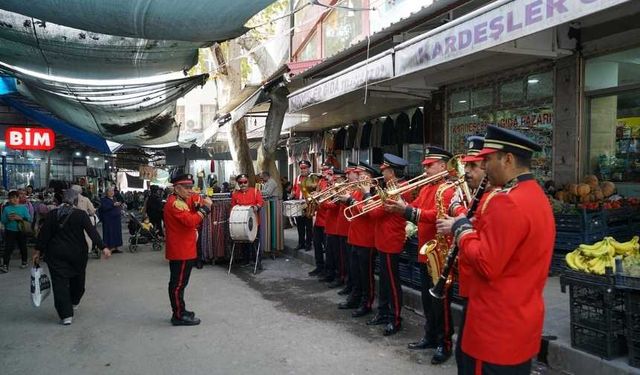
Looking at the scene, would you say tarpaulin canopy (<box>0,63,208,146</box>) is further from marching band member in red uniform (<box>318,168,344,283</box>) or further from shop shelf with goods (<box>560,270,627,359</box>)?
shop shelf with goods (<box>560,270,627,359</box>)

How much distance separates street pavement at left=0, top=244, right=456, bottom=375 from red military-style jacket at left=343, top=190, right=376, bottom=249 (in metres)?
1.00

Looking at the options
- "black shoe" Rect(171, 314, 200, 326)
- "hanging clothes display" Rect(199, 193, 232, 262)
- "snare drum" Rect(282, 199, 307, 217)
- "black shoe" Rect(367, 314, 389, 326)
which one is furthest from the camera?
"hanging clothes display" Rect(199, 193, 232, 262)

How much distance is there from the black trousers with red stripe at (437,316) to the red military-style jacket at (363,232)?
117 centimetres

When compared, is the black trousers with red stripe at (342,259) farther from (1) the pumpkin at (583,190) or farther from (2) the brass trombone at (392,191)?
(1) the pumpkin at (583,190)

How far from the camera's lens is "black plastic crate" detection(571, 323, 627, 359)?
4.07m

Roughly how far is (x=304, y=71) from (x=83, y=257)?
6454mm

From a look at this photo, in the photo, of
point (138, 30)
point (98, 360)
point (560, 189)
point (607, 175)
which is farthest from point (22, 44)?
point (607, 175)

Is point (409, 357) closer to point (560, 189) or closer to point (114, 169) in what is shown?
point (560, 189)

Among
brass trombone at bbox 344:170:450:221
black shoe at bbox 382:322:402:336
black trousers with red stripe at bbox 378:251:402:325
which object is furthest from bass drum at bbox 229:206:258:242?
black shoe at bbox 382:322:402:336

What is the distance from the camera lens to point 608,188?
6.73 m

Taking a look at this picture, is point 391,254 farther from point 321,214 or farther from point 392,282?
point 321,214

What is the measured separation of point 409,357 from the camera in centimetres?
496

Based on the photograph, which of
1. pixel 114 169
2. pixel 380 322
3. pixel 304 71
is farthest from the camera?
pixel 114 169

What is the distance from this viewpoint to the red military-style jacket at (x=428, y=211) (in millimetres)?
4625
